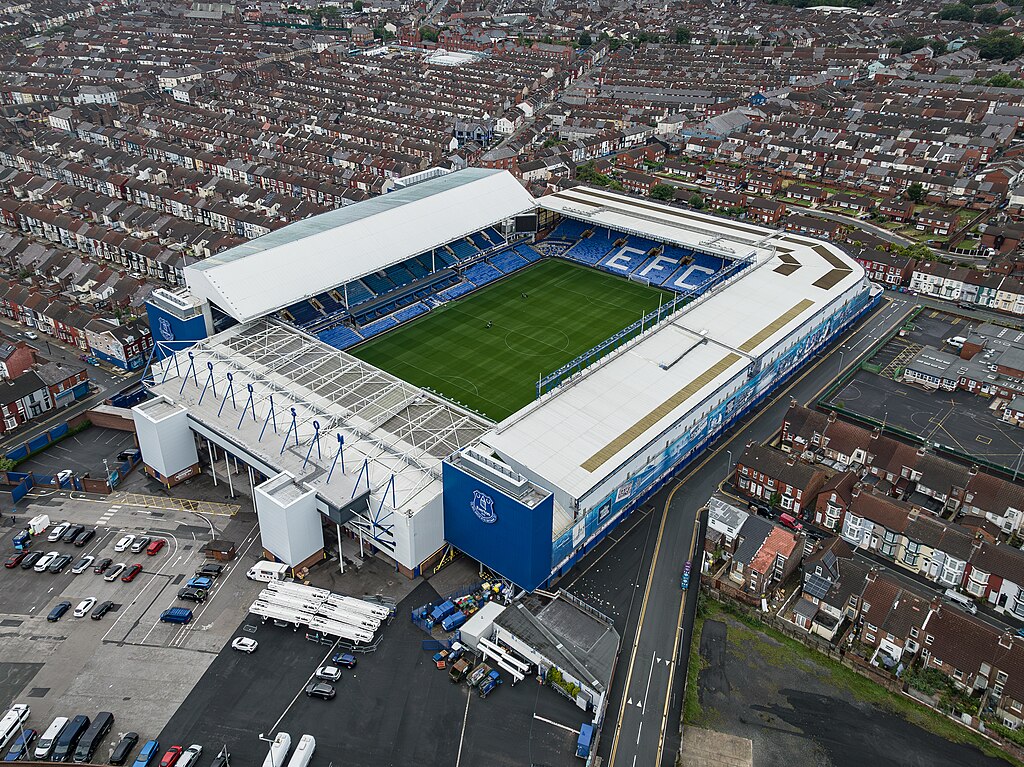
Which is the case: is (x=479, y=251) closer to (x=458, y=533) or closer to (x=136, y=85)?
(x=458, y=533)

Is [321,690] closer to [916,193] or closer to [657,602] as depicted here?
[657,602]

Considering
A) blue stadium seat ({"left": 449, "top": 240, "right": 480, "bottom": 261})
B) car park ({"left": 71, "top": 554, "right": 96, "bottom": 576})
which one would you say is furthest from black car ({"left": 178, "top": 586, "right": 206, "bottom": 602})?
blue stadium seat ({"left": 449, "top": 240, "right": 480, "bottom": 261})

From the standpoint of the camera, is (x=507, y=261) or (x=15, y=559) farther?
(x=507, y=261)

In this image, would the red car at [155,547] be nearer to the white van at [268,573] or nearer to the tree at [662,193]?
the white van at [268,573]

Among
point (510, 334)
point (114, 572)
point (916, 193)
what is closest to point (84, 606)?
point (114, 572)

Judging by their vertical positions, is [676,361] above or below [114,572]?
above

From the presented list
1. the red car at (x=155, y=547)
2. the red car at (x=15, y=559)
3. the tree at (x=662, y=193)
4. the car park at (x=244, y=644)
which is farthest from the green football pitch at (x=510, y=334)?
the red car at (x=15, y=559)

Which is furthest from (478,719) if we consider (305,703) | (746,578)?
(746,578)
